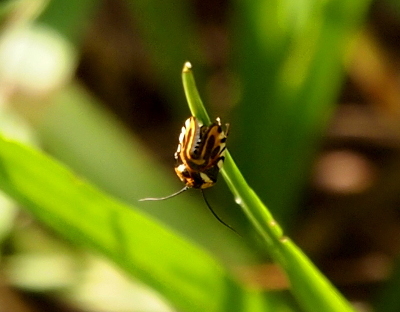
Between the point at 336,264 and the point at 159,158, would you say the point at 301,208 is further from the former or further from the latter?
the point at 159,158

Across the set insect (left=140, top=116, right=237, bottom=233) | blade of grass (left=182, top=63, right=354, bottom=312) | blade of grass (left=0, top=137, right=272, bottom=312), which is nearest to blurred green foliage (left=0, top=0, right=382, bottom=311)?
insect (left=140, top=116, right=237, bottom=233)

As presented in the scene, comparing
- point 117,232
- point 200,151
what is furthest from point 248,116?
point 117,232

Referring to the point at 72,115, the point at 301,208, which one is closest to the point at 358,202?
the point at 301,208

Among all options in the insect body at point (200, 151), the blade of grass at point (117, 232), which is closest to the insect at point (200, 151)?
the insect body at point (200, 151)

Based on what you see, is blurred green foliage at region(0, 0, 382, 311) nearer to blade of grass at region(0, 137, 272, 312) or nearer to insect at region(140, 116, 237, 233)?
insect at region(140, 116, 237, 233)

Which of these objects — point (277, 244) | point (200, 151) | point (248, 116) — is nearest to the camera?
point (277, 244)

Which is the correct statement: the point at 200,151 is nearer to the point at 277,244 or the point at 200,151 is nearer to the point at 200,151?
the point at 200,151
